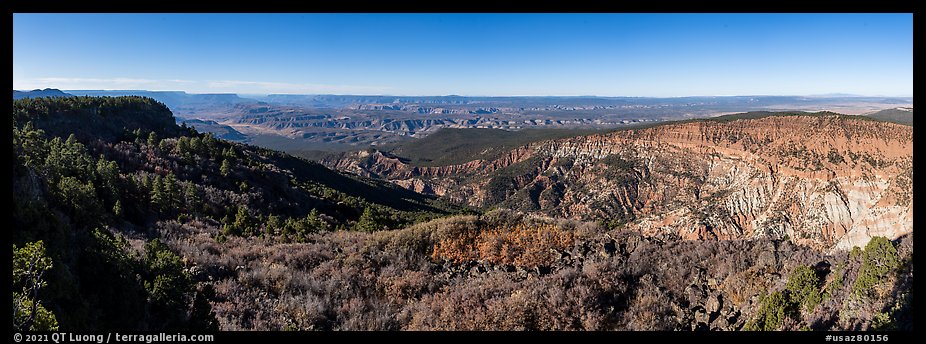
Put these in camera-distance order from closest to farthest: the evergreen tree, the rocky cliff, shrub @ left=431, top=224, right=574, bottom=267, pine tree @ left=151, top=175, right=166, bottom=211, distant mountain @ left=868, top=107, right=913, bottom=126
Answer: the evergreen tree
shrub @ left=431, top=224, right=574, bottom=267
pine tree @ left=151, top=175, right=166, bottom=211
the rocky cliff
distant mountain @ left=868, top=107, right=913, bottom=126

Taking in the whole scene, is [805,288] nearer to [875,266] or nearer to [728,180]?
[875,266]

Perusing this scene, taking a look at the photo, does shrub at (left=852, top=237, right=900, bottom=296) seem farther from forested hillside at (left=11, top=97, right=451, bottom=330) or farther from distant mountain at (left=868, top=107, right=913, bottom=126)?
distant mountain at (left=868, top=107, right=913, bottom=126)

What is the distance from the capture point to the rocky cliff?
Answer: 40.5 metres

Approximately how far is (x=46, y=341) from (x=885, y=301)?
8284mm

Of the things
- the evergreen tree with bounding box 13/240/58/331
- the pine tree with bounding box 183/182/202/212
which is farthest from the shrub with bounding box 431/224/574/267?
the pine tree with bounding box 183/182/202/212

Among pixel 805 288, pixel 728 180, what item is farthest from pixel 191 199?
pixel 728 180

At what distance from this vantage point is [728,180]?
57281 millimetres

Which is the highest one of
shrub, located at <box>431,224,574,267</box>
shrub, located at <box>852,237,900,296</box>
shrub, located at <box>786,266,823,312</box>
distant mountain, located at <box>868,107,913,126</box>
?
distant mountain, located at <box>868,107,913,126</box>

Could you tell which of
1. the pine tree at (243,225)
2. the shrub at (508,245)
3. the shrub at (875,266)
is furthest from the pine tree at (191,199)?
the shrub at (875,266)

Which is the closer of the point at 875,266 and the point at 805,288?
the point at 875,266

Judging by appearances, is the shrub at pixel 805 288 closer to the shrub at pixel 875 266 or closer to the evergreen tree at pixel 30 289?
the shrub at pixel 875 266

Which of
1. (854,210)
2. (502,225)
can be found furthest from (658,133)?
(502,225)

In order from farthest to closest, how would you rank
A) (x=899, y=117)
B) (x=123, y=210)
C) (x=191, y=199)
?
(x=899, y=117) < (x=191, y=199) < (x=123, y=210)
